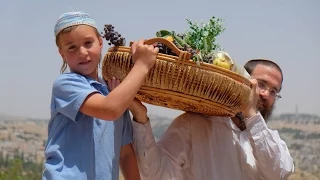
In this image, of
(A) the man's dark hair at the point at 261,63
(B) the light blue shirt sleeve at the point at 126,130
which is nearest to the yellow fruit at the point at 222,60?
(B) the light blue shirt sleeve at the point at 126,130

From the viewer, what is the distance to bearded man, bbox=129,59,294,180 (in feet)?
7.30

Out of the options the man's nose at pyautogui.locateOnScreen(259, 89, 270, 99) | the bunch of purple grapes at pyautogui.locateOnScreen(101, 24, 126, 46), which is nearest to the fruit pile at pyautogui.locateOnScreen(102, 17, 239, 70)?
the bunch of purple grapes at pyautogui.locateOnScreen(101, 24, 126, 46)

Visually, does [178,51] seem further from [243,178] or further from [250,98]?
[243,178]

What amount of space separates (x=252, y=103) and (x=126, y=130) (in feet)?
1.60

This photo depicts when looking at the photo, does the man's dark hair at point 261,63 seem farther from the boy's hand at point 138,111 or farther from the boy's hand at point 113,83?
the boy's hand at point 113,83

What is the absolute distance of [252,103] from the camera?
2.19 meters

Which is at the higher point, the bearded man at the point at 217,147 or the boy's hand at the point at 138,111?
the boy's hand at the point at 138,111

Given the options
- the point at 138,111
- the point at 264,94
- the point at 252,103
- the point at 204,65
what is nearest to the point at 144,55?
the point at 204,65

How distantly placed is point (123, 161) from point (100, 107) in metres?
0.47

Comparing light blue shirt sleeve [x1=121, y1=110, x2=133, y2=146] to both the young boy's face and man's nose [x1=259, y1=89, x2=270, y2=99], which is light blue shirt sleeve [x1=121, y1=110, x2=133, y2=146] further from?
man's nose [x1=259, y1=89, x2=270, y2=99]

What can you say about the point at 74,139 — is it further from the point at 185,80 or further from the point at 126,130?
the point at 185,80

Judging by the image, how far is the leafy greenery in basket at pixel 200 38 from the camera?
200cm

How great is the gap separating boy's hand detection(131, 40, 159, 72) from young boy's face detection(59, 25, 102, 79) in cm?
13

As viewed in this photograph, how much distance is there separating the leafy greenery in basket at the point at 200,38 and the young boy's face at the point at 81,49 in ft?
0.77
